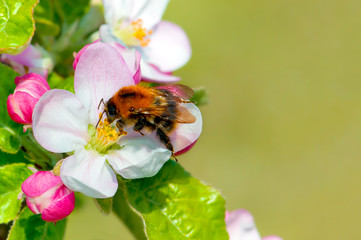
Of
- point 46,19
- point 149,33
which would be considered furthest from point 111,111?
point 149,33

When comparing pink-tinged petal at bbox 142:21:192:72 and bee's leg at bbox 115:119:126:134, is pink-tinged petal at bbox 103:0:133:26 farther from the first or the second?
bee's leg at bbox 115:119:126:134

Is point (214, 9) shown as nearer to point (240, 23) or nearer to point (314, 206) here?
point (240, 23)

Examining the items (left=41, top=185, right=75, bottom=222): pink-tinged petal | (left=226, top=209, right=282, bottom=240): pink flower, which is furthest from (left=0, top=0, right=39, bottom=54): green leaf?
(left=226, top=209, right=282, bottom=240): pink flower

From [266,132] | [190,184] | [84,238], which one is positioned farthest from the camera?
[266,132]

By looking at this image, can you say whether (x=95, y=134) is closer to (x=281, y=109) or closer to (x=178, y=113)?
(x=178, y=113)

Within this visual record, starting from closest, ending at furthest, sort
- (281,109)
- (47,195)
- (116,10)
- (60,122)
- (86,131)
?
(47,195), (60,122), (86,131), (116,10), (281,109)

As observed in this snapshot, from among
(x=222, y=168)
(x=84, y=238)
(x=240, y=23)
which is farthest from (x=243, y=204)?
(x=240, y=23)
